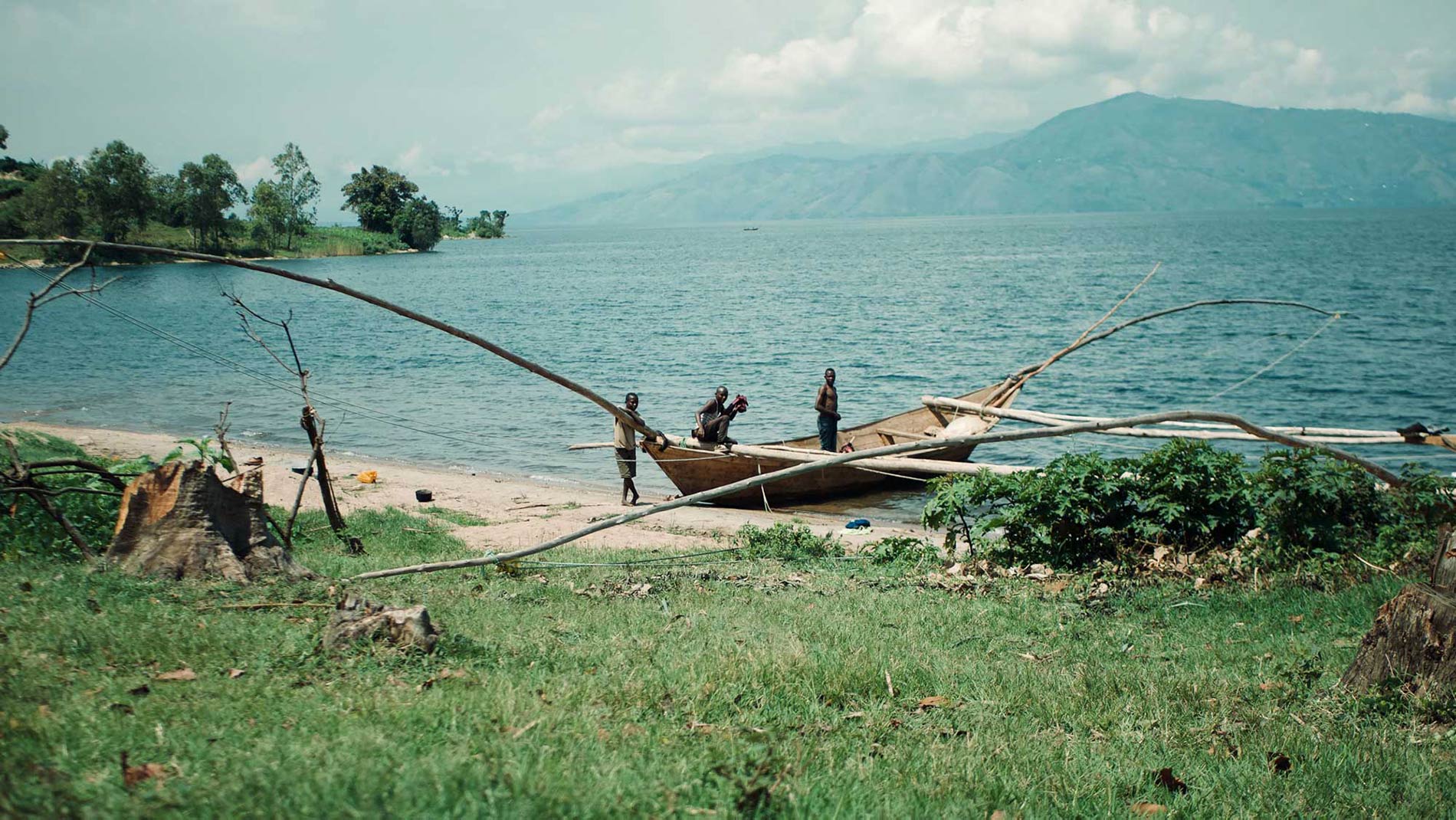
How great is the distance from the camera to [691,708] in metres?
4.96

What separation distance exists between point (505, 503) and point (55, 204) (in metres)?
86.1

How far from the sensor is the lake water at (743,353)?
26.7m

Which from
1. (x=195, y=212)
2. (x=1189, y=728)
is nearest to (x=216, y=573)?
(x=1189, y=728)

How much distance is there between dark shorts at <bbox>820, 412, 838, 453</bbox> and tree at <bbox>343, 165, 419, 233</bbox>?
130m

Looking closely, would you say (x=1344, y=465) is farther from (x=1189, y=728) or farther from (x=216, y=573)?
(x=216, y=573)

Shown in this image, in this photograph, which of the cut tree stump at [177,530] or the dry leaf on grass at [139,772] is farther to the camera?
the cut tree stump at [177,530]

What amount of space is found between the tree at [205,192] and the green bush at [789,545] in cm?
10197

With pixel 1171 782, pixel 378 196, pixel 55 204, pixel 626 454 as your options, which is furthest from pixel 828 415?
pixel 378 196

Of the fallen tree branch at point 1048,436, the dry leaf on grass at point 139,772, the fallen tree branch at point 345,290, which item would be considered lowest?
the dry leaf on grass at point 139,772

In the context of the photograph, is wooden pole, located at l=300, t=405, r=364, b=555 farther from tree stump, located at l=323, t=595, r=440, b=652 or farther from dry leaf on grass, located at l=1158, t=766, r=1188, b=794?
dry leaf on grass, located at l=1158, t=766, r=1188, b=794

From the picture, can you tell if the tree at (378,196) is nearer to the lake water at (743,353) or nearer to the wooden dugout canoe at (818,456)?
the lake water at (743,353)

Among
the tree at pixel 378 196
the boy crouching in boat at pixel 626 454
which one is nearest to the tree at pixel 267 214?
the tree at pixel 378 196

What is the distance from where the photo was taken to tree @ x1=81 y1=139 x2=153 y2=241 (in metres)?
84.7

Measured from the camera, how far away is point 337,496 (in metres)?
16.0
